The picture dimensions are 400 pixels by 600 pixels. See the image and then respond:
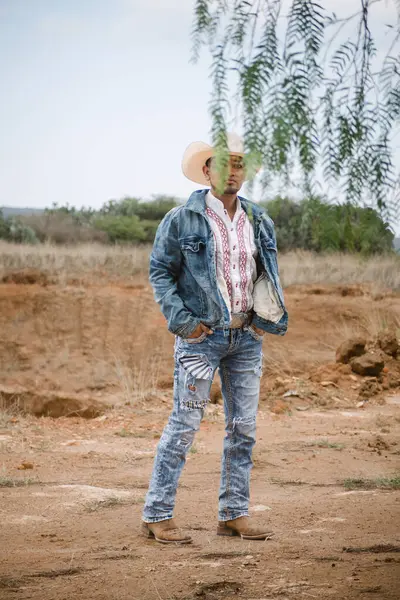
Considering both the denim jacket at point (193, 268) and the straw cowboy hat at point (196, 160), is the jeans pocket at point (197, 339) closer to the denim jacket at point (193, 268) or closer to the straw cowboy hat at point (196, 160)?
the denim jacket at point (193, 268)

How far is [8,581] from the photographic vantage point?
12.8 feet

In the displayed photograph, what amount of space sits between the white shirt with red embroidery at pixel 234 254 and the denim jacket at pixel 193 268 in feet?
0.17

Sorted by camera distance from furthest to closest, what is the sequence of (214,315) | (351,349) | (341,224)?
(351,349), (214,315), (341,224)

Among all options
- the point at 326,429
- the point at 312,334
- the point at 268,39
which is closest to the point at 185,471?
the point at 326,429

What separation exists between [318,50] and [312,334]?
12272mm

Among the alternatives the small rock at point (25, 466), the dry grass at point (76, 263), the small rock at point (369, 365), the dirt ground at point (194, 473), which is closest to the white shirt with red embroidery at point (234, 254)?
the dirt ground at point (194, 473)

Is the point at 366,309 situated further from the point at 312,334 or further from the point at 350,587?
the point at 350,587

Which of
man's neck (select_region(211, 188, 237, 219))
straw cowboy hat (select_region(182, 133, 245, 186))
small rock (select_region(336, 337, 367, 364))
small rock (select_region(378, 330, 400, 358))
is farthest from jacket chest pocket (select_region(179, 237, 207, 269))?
small rock (select_region(378, 330, 400, 358))

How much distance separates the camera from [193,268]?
4.32 m

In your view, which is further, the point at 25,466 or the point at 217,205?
the point at 25,466

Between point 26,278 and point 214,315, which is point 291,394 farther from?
point 26,278

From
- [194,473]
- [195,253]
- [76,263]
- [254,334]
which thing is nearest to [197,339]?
[254,334]

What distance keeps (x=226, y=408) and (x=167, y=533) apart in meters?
0.76

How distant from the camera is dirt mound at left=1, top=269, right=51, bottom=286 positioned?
1661 cm
